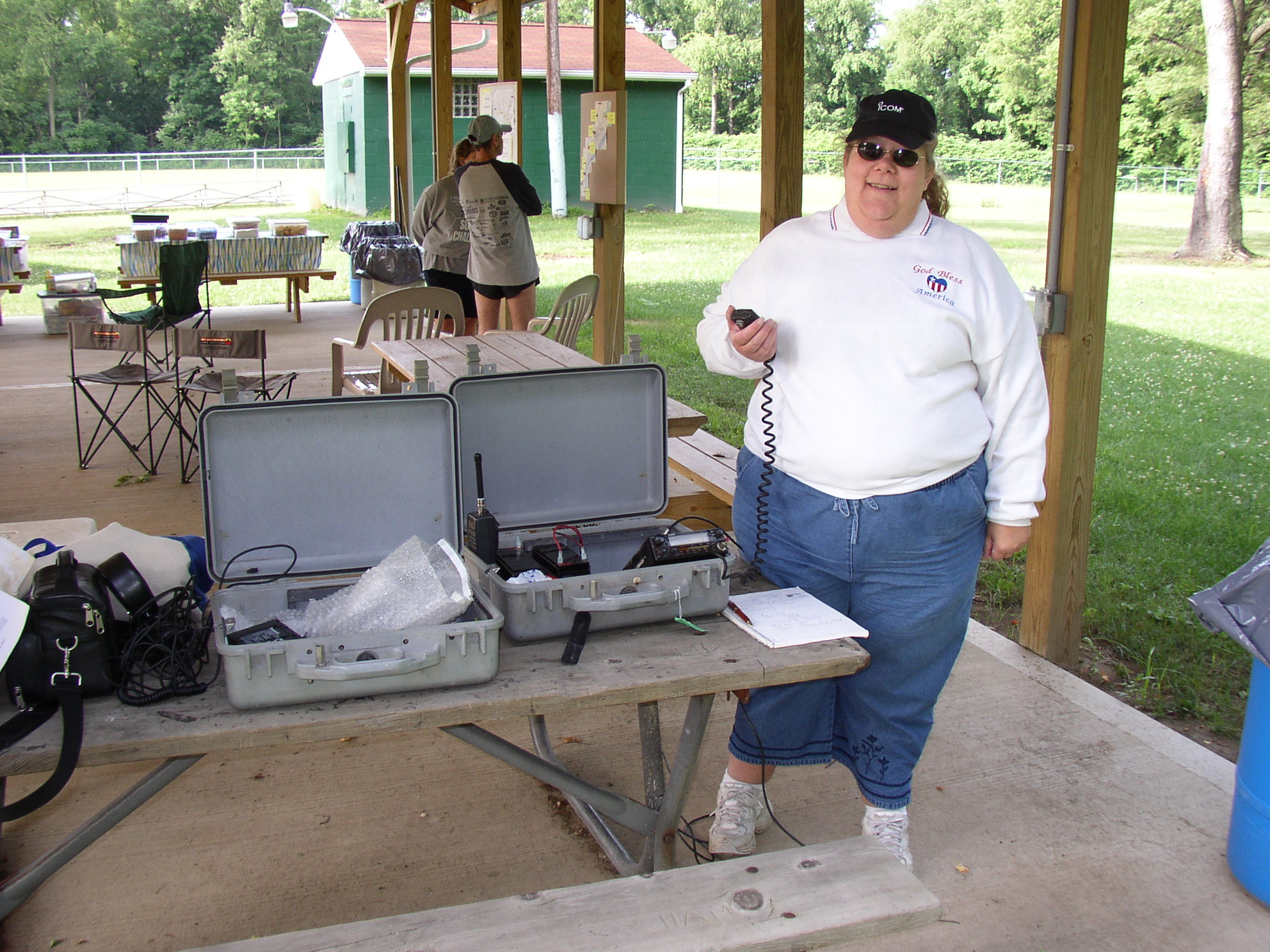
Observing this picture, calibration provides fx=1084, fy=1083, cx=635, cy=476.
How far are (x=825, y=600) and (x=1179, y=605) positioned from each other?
9.25 ft

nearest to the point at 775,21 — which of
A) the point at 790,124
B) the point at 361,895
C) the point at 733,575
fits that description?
the point at 790,124

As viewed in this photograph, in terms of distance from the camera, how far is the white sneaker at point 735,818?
2545 millimetres

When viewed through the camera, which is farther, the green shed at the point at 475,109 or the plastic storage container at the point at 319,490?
the green shed at the point at 475,109

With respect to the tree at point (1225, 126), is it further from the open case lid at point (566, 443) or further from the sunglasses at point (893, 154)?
the open case lid at point (566, 443)

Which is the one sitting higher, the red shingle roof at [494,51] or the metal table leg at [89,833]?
the red shingle roof at [494,51]

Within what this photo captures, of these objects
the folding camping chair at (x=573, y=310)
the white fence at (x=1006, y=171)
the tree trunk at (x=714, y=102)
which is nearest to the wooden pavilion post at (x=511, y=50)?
the folding camping chair at (x=573, y=310)

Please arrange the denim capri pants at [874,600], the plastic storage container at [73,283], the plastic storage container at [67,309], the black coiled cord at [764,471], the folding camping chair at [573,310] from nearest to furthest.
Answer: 1. the denim capri pants at [874,600]
2. the black coiled cord at [764,471]
3. the folding camping chair at [573,310]
4. the plastic storage container at [67,309]
5. the plastic storage container at [73,283]

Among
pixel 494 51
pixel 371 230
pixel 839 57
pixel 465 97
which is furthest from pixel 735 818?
pixel 839 57

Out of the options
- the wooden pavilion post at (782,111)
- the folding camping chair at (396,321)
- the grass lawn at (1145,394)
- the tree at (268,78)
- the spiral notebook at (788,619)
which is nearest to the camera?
the spiral notebook at (788,619)

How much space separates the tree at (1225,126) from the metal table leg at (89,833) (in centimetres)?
1016

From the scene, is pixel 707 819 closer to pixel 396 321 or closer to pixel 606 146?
pixel 606 146

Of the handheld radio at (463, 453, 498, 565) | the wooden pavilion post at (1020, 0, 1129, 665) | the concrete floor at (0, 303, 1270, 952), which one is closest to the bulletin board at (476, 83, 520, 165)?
the wooden pavilion post at (1020, 0, 1129, 665)

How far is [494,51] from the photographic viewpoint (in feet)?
82.1

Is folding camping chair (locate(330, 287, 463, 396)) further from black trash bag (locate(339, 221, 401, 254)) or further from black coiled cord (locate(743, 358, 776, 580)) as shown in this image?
black trash bag (locate(339, 221, 401, 254))
